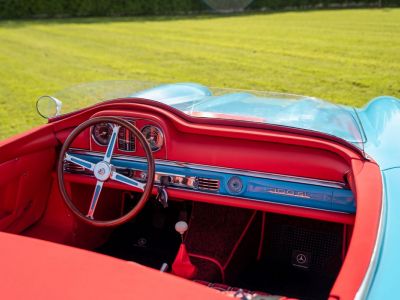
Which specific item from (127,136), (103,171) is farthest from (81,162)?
(127,136)

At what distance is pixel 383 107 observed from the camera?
3.68m

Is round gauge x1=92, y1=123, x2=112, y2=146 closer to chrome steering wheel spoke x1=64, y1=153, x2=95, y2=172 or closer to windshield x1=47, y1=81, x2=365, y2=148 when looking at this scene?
chrome steering wheel spoke x1=64, y1=153, x2=95, y2=172

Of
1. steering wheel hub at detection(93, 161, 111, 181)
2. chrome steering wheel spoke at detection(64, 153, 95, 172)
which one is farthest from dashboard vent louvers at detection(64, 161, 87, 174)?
steering wheel hub at detection(93, 161, 111, 181)

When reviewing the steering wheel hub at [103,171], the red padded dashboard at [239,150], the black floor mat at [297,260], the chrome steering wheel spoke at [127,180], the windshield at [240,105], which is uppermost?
the windshield at [240,105]

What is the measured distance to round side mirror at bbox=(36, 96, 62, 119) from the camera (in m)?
3.34

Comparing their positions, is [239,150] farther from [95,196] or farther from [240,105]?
[95,196]

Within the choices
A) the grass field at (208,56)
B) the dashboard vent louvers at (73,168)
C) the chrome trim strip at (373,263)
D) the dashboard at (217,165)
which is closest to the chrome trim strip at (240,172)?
the dashboard at (217,165)

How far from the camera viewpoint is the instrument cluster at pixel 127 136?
297 cm

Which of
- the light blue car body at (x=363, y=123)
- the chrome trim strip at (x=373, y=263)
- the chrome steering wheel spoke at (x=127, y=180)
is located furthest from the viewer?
the chrome steering wheel spoke at (x=127, y=180)

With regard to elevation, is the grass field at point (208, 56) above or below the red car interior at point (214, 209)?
above

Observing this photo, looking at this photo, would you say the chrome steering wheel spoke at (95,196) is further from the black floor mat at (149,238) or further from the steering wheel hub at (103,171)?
the black floor mat at (149,238)

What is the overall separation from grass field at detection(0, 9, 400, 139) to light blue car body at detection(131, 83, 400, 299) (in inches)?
154

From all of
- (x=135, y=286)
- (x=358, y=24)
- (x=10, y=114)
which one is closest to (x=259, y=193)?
(x=135, y=286)

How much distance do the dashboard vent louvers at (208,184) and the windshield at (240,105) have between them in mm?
371
